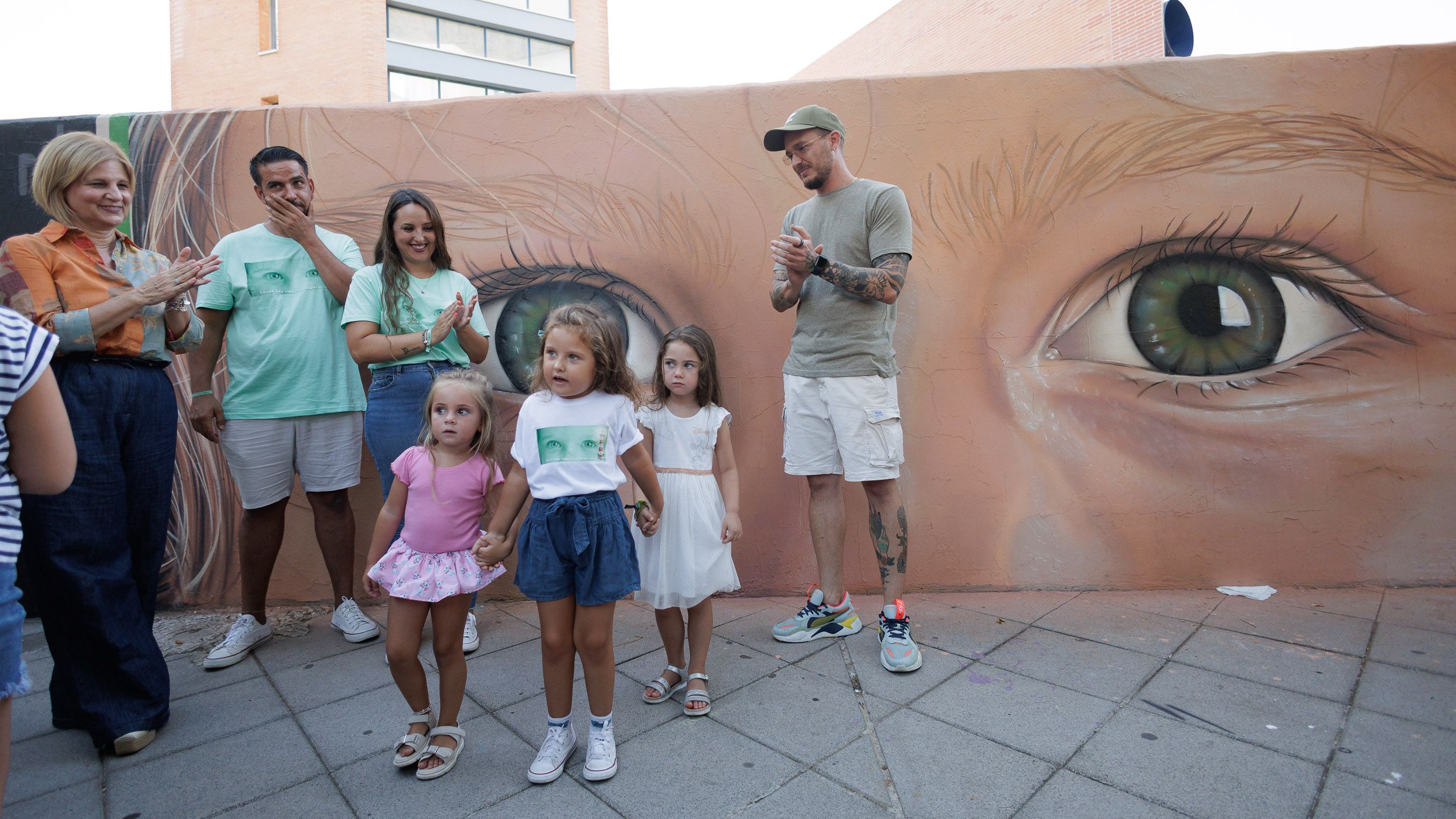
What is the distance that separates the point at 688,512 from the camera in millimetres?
2232

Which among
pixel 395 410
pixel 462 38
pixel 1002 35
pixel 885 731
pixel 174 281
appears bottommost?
pixel 885 731

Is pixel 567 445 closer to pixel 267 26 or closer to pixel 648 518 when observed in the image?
pixel 648 518

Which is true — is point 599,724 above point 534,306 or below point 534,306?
below

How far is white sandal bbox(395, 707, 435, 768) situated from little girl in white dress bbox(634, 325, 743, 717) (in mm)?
634

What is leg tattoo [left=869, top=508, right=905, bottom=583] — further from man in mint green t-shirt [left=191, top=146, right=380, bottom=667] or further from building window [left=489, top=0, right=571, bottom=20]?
building window [left=489, top=0, right=571, bottom=20]

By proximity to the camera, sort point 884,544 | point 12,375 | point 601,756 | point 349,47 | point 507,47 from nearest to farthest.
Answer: point 12,375 → point 601,756 → point 884,544 → point 349,47 → point 507,47

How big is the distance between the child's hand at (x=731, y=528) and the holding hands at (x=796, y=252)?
0.86 m

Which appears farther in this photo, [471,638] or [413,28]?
[413,28]

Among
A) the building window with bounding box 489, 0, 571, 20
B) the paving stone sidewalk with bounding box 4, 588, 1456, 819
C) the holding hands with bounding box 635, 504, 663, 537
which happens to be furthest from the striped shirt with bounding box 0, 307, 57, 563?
the building window with bounding box 489, 0, 571, 20

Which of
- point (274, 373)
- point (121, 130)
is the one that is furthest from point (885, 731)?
point (121, 130)

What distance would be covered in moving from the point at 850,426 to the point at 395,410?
1638 mm

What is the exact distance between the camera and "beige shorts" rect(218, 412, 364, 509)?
2.70 meters

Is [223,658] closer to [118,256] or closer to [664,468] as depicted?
[118,256]

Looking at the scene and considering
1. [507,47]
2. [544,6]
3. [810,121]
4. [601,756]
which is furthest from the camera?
[507,47]
